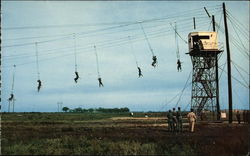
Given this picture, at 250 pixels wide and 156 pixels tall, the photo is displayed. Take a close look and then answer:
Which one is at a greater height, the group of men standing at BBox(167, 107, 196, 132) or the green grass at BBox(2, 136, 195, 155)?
the group of men standing at BBox(167, 107, 196, 132)

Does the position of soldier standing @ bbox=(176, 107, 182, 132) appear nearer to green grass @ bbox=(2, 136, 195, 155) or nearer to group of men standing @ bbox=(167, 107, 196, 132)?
group of men standing @ bbox=(167, 107, 196, 132)

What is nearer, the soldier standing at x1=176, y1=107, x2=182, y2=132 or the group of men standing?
the soldier standing at x1=176, y1=107, x2=182, y2=132

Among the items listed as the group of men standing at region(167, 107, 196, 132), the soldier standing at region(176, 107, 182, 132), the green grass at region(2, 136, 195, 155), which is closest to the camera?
the green grass at region(2, 136, 195, 155)

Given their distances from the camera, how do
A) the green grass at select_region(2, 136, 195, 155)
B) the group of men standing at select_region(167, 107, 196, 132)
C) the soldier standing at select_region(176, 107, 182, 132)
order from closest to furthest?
the green grass at select_region(2, 136, 195, 155), the soldier standing at select_region(176, 107, 182, 132), the group of men standing at select_region(167, 107, 196, 132)

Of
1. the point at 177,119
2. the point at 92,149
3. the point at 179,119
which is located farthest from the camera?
the point at 177,119

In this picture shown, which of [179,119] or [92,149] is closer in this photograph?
[92,149]

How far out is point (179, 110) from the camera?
26938 mm

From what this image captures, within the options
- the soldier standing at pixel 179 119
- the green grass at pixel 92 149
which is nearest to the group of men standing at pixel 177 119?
the soldier standing at pixel 179 119

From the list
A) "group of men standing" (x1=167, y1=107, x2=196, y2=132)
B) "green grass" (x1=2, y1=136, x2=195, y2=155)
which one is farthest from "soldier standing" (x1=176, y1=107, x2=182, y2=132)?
"green grass" (x1=2, y1=136, x2=195, y2=155)

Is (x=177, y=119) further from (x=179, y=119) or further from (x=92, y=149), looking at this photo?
(x=92, y=149)

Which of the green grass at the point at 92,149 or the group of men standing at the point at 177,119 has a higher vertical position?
the group of men standing at the point at 177,119

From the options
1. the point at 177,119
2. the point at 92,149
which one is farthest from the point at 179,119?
the point at 92,149

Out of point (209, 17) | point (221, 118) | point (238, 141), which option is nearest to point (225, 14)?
point (209, 17)

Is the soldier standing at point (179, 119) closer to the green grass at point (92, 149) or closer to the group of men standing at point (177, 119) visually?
the group of men standing at point (177, 119)
